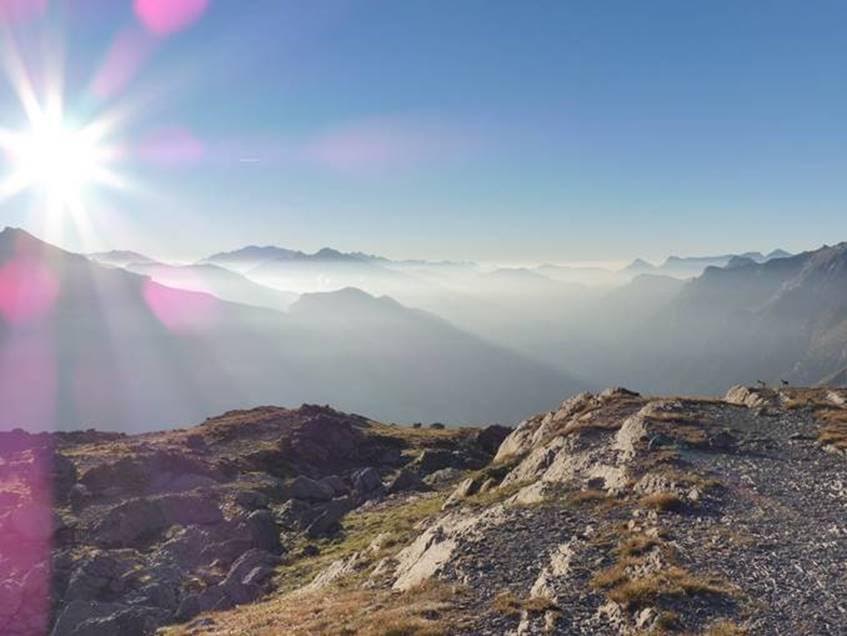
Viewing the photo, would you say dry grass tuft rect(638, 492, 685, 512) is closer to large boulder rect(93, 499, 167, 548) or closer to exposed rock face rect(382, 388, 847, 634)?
exposed rock face rect(382, 388, 847, 634)

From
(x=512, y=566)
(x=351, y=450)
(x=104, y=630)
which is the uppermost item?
(x=512, y=566)

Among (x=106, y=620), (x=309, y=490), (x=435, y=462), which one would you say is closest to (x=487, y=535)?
(x=106, y=620)

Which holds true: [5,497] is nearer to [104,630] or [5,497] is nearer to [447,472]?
[104,630]

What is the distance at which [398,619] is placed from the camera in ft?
71.0

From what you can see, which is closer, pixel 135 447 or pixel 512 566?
pixel 512 566

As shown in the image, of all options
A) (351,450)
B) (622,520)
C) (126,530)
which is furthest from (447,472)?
(622,520)

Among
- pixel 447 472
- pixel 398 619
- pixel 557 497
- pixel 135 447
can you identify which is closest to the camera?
pixel 398 619

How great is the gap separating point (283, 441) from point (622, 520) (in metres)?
62.8

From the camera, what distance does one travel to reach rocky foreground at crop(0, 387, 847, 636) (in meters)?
21.6

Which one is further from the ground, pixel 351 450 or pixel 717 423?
pixel 717 423

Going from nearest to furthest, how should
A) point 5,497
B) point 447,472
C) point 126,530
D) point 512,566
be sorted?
point 512,566, point 126,530, point 5,497, point 447,472

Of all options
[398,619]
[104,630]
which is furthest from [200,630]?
[398,619]

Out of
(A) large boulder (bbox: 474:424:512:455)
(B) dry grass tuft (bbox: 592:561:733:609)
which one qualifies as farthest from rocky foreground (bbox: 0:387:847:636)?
(A) large boulder (bbox: 474:424:512:455)

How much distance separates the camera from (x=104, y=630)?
30219mm
